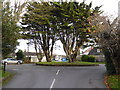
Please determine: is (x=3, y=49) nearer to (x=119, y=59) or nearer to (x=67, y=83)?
(x=67, y=83)

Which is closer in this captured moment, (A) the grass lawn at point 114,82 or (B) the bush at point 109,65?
(A) the grass lawn at point 114,82

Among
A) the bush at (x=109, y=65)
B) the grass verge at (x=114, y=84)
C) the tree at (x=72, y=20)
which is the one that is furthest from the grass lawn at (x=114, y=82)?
the tree at (x=72, y=20)

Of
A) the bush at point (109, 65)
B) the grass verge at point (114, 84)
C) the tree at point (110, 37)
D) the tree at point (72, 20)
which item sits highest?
the tree at point (72, 20)

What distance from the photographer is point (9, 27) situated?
14.7 metres

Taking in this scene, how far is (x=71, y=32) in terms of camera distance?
25672 millimetres

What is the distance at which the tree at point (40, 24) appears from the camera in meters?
24.8

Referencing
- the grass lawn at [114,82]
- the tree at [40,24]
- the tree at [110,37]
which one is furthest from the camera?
the tree at [40,24]

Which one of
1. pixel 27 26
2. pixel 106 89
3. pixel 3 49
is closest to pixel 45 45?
pixel 27 26

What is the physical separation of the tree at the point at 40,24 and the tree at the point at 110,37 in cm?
1000

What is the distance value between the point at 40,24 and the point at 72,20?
15.3 ft

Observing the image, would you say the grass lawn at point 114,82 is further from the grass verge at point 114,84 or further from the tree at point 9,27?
the tree at point 9,27

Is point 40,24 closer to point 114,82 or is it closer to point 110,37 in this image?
point 110,37

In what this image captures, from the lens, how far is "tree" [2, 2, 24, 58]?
14.7 meters

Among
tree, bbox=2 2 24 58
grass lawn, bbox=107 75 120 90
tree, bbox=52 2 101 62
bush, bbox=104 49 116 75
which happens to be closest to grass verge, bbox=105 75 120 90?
grass lawn, bbox=107 75 120 90
